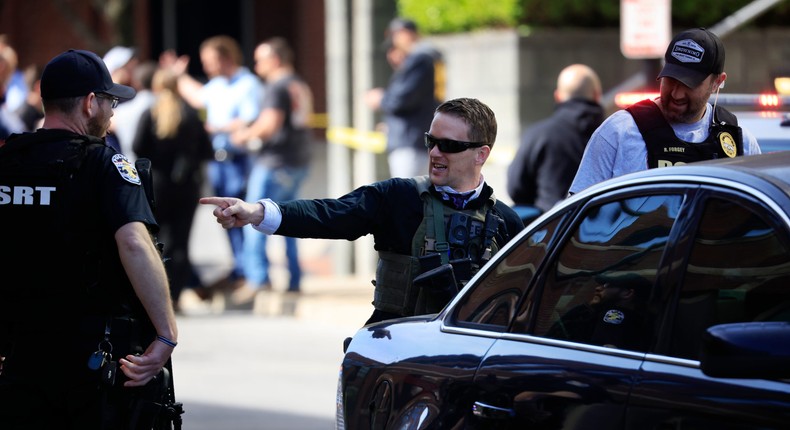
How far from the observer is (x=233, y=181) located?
46.8 ft

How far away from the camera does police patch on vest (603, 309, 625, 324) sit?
3875mm

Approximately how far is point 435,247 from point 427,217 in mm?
116

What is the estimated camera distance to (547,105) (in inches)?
517

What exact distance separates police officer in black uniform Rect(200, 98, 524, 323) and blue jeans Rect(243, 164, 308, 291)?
8.01 m

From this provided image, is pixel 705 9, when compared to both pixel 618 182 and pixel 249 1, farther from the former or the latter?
pixel 249 1

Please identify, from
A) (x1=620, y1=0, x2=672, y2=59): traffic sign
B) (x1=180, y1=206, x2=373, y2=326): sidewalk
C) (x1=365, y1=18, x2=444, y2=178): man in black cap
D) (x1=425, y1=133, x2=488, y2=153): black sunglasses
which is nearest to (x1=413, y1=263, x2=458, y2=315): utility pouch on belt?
(x1=425, y1=133, x2=488, y2=153): black sunglasses

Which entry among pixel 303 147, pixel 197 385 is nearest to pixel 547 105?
pixel 303 147

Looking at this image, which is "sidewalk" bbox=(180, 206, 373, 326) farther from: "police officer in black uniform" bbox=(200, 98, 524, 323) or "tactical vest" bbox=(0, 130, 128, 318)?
"tactical vest" bbox=(0, 130, 128, 318)

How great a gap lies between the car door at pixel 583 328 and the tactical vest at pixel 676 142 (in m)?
1.22

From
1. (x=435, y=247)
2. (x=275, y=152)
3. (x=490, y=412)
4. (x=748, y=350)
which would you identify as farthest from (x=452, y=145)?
(x=275, y=152)

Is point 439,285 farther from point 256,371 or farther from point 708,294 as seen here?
point 256,371

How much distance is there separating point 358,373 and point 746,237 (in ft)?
5.07

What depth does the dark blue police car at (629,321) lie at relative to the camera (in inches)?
136

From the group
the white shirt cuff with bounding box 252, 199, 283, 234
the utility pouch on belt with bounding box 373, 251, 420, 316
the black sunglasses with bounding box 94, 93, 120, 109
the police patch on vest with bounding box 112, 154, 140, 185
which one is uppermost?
the black sunglasses with bounding box 94, 93, 120, 109
